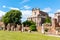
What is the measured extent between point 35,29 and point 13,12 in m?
25.7

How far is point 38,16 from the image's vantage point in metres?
93.9

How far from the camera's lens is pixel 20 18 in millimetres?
81250

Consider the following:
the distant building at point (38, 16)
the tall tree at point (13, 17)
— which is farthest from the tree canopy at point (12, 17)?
the distant building at point (38, 16)

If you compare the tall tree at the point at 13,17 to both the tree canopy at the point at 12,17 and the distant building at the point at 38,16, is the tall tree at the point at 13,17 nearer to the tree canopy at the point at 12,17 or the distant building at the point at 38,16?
the tree canopy at the point at 12,17

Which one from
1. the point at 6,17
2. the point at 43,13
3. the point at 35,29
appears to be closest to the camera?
the point at 35,29

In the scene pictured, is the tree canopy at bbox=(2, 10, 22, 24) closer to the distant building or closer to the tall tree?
the tall tree

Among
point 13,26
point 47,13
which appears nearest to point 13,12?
point 13,26

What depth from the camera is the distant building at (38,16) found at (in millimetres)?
90938

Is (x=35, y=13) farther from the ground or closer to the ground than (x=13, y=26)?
farther from the ground

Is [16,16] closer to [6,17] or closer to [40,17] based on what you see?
[6,17]

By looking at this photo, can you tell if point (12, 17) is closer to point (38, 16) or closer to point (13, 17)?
point (13, 17)

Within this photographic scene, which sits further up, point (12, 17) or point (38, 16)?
point (38, 16)

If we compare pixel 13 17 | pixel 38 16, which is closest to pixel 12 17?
pixel 13 17

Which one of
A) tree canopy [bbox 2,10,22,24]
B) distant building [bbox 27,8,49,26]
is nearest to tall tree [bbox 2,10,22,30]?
tree canopy [bbox 2,10,22,24]
